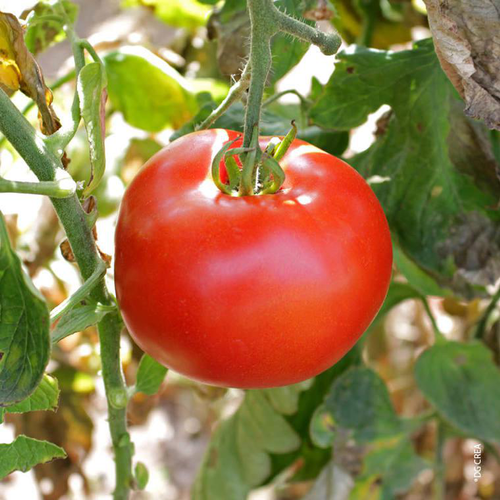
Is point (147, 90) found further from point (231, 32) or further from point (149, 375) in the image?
point (149, 375)

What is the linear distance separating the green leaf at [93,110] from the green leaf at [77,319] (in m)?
0.10

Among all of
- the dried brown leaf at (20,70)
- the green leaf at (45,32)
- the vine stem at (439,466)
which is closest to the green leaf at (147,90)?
the green leaf at (45,32)

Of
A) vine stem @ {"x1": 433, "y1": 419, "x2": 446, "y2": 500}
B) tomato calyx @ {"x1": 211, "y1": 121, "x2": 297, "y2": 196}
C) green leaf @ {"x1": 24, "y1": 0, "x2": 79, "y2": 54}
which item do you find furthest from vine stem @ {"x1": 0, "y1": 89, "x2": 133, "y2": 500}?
vine stem @ {"x1": 433, "y1": 419, "x2": 446, "y2": 500}

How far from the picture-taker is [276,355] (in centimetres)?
59

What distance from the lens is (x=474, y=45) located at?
25.8 inches

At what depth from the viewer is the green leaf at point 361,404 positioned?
1.09 metres

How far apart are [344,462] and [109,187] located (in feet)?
1.80

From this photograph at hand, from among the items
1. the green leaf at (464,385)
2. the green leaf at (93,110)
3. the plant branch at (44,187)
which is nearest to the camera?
the plant branch at (44,187)

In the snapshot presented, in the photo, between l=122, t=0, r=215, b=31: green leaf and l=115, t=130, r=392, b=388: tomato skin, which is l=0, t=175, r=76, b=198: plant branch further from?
l=122, t=0, r=215, b=31: green leaf

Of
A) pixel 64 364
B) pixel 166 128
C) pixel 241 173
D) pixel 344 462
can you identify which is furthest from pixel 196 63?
pixel 241 173

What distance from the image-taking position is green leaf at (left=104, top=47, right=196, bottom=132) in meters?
1.10

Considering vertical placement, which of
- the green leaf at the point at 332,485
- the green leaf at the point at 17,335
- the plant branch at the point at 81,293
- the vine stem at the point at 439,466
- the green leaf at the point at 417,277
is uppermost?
the green leaf at the point at 17,335

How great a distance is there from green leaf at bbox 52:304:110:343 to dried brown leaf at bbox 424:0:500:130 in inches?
14.7

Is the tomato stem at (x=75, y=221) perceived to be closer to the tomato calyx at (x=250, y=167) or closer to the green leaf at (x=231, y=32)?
the tomato calyx at (x=250, y=167)
